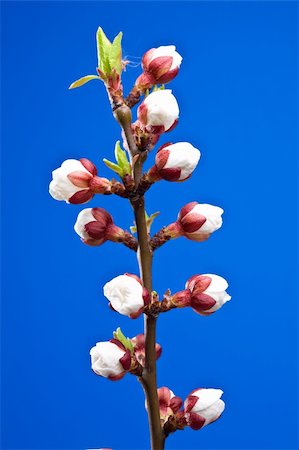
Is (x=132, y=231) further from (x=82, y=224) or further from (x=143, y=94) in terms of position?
(x=143, y=94)

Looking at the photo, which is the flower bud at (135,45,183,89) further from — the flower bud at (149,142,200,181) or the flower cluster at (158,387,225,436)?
the flower cluster at (158,387,225,436)

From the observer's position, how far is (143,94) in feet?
2.98

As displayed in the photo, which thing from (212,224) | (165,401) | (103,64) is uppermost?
(103,64)

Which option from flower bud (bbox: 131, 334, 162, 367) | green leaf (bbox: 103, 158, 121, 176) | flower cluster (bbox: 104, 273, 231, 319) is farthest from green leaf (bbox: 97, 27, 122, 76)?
flower bud (bbox: 131, 334, 162, 367)

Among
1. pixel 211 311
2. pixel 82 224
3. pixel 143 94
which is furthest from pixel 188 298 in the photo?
pixel 143 94

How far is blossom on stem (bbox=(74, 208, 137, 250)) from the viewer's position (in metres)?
0.90

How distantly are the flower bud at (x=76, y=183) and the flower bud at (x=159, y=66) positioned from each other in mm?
131

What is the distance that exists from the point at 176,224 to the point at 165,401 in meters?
0.26

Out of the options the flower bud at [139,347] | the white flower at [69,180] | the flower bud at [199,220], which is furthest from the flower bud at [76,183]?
the flower bud at [139,347]

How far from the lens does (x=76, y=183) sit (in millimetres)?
879

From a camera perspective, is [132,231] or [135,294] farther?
[132,231]

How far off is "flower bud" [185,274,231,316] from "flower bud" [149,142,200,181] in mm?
137

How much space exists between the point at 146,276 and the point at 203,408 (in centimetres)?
19

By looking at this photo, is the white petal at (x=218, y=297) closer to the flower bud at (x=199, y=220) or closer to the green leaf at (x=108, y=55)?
the flower bud at (x=199, y=220)
